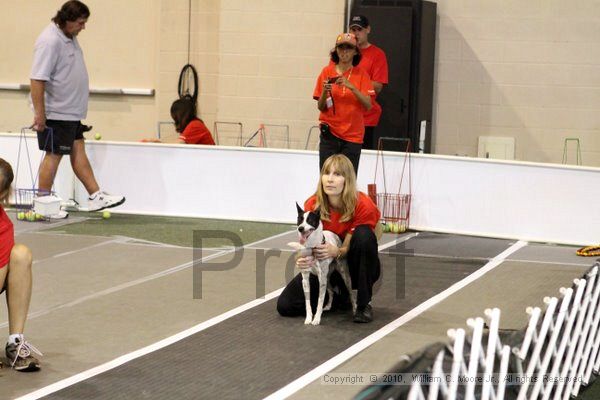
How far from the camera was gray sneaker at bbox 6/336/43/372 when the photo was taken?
177 inches

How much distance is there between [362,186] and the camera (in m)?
8.75

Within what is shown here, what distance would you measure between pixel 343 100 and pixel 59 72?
255 cm

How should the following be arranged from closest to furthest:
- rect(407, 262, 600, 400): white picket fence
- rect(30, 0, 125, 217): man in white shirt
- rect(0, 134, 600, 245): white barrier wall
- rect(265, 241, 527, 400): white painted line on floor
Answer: rect(407, 262, 600, 400): white picket fence < rect(265, 241, 527, 400): white painted line on floor < rect(0, 134, 600, 245): white barrier wall < rect(30, 0, 125, 217): man in white shirt

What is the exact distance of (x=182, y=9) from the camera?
A: 448 inches

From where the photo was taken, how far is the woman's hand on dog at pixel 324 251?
5285mm

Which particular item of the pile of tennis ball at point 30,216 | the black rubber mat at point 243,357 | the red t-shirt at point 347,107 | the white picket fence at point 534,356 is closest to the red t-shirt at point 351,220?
the black rubber mat at point 243,357

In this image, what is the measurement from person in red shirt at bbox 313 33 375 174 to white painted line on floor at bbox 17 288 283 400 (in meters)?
1.67

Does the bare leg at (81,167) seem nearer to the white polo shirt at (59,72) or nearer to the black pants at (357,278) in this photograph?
the white polo shirt at (59,72)

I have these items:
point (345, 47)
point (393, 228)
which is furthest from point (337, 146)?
point (393, 228)

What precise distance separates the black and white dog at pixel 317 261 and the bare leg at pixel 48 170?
359 centimetres

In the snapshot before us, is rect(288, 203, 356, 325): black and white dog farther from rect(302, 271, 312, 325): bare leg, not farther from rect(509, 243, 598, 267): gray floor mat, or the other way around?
rect(509, 243, 598, 267): gray floor mat

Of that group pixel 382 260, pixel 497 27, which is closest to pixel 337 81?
pixel 382 260

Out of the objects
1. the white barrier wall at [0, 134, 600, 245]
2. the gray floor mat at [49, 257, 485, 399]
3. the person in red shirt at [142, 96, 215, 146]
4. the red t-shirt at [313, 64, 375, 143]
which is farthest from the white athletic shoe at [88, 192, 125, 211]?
the gray floor mat at [49, 257, 485, 399]

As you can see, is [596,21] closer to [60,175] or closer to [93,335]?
[60,175]
